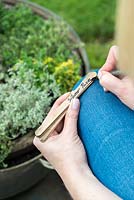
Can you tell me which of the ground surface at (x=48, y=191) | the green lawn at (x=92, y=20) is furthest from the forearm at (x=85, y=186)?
the green lawn at (x=92, y=20)

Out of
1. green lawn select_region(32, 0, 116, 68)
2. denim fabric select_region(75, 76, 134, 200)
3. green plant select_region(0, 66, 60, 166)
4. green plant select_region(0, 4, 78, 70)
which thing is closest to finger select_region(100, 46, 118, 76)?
denim fabric select_region(75, 76, 134, 200)

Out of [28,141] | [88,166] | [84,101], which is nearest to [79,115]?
[84,101]

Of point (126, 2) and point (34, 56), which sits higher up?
point (126, 2)

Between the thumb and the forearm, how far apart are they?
0.44 feet

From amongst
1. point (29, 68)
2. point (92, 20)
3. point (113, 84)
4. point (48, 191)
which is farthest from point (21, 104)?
point (92, 20)

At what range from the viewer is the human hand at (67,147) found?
1.65 m

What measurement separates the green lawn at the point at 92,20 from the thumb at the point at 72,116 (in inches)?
57.7

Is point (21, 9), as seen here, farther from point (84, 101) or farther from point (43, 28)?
point (84, 101)

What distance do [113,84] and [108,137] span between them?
6.2 inches

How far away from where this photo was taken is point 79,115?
1.70 metres

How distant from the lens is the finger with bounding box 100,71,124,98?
159 cm

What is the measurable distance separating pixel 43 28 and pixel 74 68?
1.20 feet

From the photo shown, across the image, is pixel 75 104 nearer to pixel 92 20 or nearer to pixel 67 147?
pixel 67 147

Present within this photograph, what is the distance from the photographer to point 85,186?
157 centimetres
